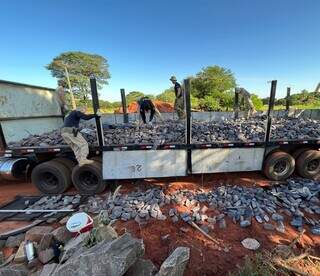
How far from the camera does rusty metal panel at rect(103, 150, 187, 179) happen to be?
522cm

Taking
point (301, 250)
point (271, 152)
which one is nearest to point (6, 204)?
point (301, 250)

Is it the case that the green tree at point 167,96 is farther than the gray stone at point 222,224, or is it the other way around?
the green tree at point 167,96

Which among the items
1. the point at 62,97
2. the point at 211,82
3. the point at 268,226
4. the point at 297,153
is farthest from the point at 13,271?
the point at 211,82

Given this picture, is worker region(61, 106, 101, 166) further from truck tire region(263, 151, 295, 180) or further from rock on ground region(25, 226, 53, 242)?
truck tire region(263, 151, 295, 180)

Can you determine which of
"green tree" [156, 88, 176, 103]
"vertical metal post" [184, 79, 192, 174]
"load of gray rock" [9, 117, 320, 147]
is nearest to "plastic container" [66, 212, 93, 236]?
"load of gray rock" [9, 117, 320, 147]

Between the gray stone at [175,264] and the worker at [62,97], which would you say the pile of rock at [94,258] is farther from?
the worker at [62,97]

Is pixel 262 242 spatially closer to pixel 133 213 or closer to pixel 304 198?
pixel 304 198

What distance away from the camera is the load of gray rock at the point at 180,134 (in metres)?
5.39

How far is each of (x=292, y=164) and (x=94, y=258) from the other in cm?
545

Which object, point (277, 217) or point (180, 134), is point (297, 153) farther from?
point (180, 134)

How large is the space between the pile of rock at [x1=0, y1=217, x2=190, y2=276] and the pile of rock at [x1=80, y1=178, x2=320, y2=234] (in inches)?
46.5

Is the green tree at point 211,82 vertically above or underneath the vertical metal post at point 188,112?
above

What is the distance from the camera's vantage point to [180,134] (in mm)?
5551

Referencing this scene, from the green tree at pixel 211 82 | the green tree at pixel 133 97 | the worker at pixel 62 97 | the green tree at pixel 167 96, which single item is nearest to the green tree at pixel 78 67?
the green tree at pixel 133 97
